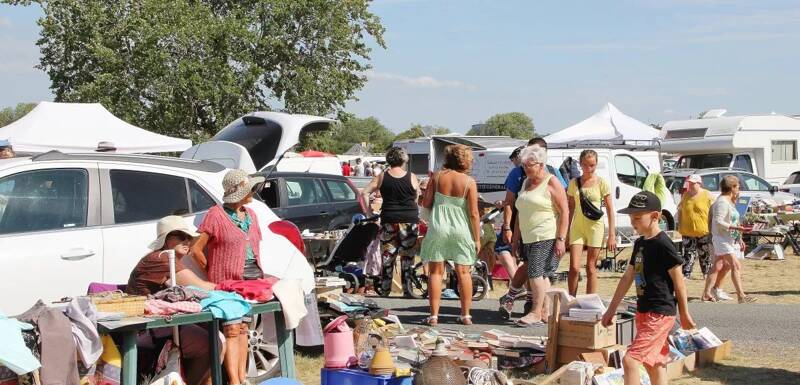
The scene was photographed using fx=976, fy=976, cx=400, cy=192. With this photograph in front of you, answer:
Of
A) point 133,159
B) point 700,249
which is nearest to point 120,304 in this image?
point 133,159

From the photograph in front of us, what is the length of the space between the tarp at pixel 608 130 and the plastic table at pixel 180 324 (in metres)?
21.2

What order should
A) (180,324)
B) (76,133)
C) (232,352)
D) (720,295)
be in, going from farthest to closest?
(76,133), (720,295), (232,352), (180,324)

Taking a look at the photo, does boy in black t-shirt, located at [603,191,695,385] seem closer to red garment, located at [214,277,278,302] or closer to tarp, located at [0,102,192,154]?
red garment, located at [214,277,278,302]

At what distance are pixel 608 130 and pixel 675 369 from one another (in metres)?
21.1

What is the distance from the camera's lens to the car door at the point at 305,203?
14.4 metres

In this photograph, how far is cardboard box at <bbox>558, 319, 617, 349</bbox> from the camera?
6980mm

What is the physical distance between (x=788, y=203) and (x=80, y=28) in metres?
22.4

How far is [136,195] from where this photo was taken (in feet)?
22.7

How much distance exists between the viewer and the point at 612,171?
760 inches

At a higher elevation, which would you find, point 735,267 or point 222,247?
point 222,247

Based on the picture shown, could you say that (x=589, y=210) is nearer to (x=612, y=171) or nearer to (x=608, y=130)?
(x=612, y=171)

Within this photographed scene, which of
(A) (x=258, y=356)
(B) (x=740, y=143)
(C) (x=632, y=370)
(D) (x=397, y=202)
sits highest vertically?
(B) (x=740, y=143)

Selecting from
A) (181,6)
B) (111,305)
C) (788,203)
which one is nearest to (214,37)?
(181,6)

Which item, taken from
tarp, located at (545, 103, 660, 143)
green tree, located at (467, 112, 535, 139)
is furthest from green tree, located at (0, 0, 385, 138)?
green tree, located at (467, 112, 535, 139)
